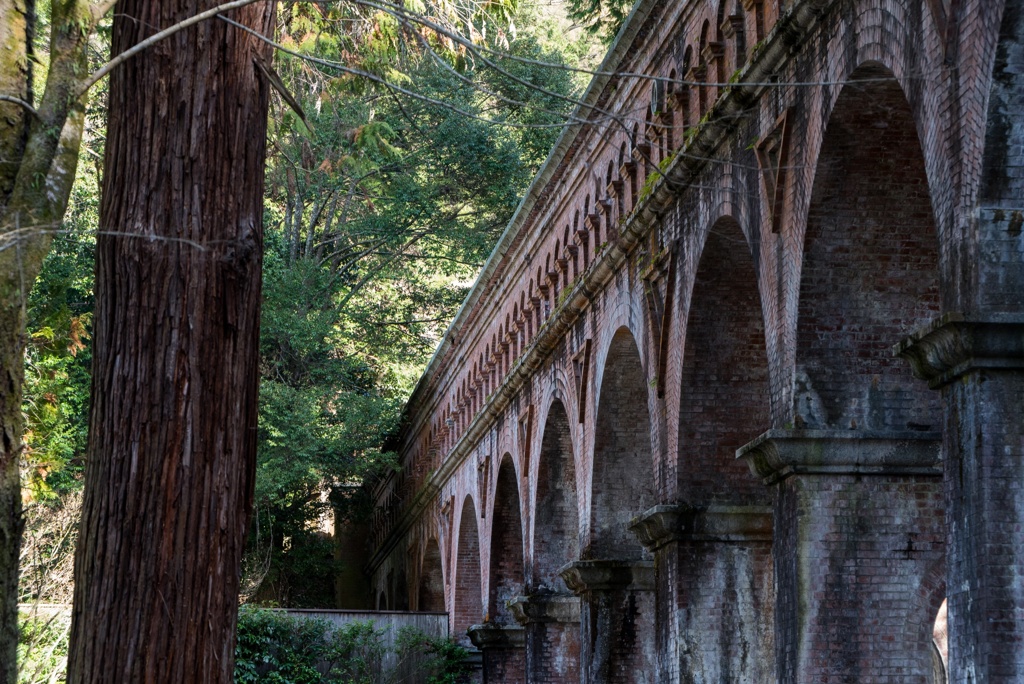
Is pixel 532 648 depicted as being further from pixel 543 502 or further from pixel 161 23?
pixel 161 23

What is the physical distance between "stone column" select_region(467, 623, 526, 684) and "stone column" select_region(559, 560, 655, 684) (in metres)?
8.09

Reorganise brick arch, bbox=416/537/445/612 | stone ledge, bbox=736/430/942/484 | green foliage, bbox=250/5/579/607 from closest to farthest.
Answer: stone ledge, bbox=736/430/942/484, green foliage, bbox=250/5/579/607, brick arch, bbox=416/537/445/612

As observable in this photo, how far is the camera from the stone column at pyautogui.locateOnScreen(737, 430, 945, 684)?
980 cm

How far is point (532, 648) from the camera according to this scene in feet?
67.3

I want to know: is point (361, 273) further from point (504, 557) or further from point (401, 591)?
point (504, 557)

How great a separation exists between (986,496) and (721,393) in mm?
6264

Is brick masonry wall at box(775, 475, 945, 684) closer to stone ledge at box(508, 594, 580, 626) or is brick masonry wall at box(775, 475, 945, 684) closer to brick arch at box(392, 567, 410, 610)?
stone ledge at box(508, 594, 580, 626)

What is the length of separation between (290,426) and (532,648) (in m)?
11.6

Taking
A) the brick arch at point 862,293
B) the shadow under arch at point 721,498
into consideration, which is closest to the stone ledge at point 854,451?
the brick arch at point 862,293

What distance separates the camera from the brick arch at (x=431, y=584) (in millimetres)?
32656

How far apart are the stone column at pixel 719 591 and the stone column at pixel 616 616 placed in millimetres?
2836

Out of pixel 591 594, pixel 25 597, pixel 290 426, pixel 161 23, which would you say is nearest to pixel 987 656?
pixel 161 23

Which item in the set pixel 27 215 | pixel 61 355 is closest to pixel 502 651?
pixel 61 355

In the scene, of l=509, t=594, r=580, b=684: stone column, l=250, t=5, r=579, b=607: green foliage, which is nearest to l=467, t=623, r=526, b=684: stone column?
l=509, t=594, r=580, b=684: stone column
